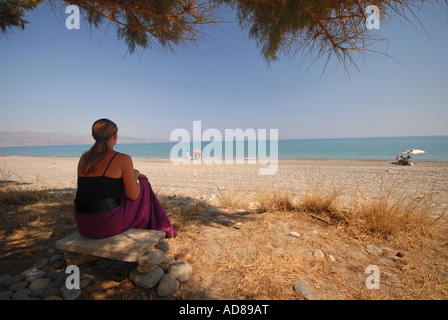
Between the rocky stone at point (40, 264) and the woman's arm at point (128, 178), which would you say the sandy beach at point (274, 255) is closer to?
the rocky stone at point (40, 264)

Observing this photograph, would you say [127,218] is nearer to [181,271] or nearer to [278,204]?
[181,271]

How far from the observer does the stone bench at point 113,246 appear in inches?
59.4

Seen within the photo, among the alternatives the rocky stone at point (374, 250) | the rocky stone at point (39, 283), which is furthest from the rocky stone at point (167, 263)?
the rocky stone at point (374, 250)

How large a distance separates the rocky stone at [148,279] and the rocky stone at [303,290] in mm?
1234

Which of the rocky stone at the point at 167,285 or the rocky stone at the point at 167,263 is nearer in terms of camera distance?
the rocky stone at the point at 167,285

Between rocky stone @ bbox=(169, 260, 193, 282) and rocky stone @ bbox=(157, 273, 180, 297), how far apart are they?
5 cm

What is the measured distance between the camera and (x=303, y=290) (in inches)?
60.8

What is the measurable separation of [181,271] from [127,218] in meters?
0.82

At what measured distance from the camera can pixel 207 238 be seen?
7.94 ft

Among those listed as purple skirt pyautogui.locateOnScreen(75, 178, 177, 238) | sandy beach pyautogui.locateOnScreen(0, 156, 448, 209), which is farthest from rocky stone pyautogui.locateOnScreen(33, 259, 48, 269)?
sandy beach pyautogui.locateOnScreen(0, 156, 448, 209)

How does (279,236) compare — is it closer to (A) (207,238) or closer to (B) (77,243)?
(A) (207,238)

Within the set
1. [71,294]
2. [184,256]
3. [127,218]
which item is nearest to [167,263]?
[184,256]

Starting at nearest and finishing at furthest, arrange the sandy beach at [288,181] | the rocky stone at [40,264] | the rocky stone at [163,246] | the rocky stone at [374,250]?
the rocky stone at [40,264] < the rocky stone at [163,246] < the rocky stone at [374,250] < the sandy beach at [288,181]

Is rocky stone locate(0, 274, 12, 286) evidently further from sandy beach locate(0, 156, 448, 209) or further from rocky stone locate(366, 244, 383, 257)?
rocky stone locate(366, 244, 383, 257)
